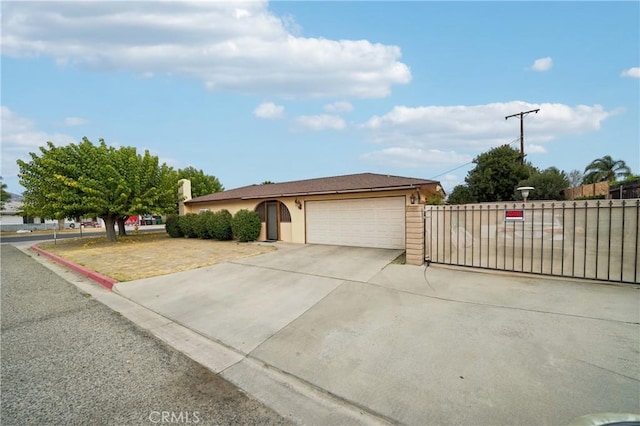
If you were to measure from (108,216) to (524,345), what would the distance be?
66.1 ft

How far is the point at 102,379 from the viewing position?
3236 mm

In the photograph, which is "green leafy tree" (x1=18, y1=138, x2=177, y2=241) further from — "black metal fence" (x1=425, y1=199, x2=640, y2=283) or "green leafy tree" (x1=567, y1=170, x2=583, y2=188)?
"green leafy tree" (x1=567, y1=170, x2=583, y2=188)

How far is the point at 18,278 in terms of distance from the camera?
8602mm

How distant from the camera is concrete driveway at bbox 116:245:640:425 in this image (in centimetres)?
272

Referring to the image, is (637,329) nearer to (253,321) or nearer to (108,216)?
(253,321)

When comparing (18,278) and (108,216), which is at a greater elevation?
(108,216)

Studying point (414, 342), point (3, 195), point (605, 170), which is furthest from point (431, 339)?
point (3, 195)

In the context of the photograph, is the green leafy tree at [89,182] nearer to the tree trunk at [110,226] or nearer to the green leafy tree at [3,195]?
the tree trunk at [110,226]

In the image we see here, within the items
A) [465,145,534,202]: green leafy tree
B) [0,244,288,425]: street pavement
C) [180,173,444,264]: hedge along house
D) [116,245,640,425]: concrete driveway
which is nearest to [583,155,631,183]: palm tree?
[465,145,534,202]: green leafy tree

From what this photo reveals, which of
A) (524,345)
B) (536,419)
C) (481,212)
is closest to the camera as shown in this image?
(536,419)

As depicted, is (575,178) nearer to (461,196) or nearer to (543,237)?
(461,196)

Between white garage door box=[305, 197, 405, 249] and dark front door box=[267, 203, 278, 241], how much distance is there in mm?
2314

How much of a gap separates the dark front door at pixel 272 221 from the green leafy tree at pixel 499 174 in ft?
61.5

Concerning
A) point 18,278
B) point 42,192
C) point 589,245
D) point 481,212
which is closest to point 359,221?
point 481,212
